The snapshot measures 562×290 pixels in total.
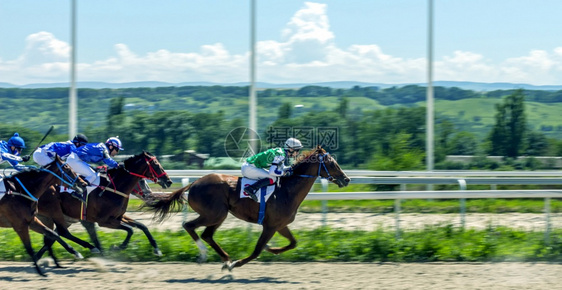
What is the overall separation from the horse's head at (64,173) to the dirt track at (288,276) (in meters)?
0.93

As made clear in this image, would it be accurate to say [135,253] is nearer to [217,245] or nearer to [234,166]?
[217,245]

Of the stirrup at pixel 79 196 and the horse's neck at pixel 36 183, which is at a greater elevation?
the horse's neck at pixel 36 183

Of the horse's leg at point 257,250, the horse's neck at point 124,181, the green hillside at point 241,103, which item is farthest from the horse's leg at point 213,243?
the green hillside at point 241,103

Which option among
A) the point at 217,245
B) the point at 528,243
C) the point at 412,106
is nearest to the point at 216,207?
the point at 217,245

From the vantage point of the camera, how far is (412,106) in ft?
47.2

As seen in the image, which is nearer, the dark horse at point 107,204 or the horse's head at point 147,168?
the dark horse at point 107,204

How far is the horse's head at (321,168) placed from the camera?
7762mm

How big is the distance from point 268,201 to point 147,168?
1842 millimetres

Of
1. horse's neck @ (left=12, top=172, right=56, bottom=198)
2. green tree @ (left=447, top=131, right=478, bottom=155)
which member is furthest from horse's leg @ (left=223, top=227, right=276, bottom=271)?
green tree @ (left=447, top=131, right=478, bottom=155)

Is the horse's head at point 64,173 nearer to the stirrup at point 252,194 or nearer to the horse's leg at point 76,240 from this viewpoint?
the horse's leg at point 76,240

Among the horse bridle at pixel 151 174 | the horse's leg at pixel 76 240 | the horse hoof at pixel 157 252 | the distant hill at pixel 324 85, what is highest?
the distant hill at pixel 324 85

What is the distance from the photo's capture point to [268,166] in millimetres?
7820

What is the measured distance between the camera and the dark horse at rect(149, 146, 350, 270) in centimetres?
760

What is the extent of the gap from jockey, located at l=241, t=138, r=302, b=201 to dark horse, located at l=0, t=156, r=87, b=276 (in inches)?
80.6
